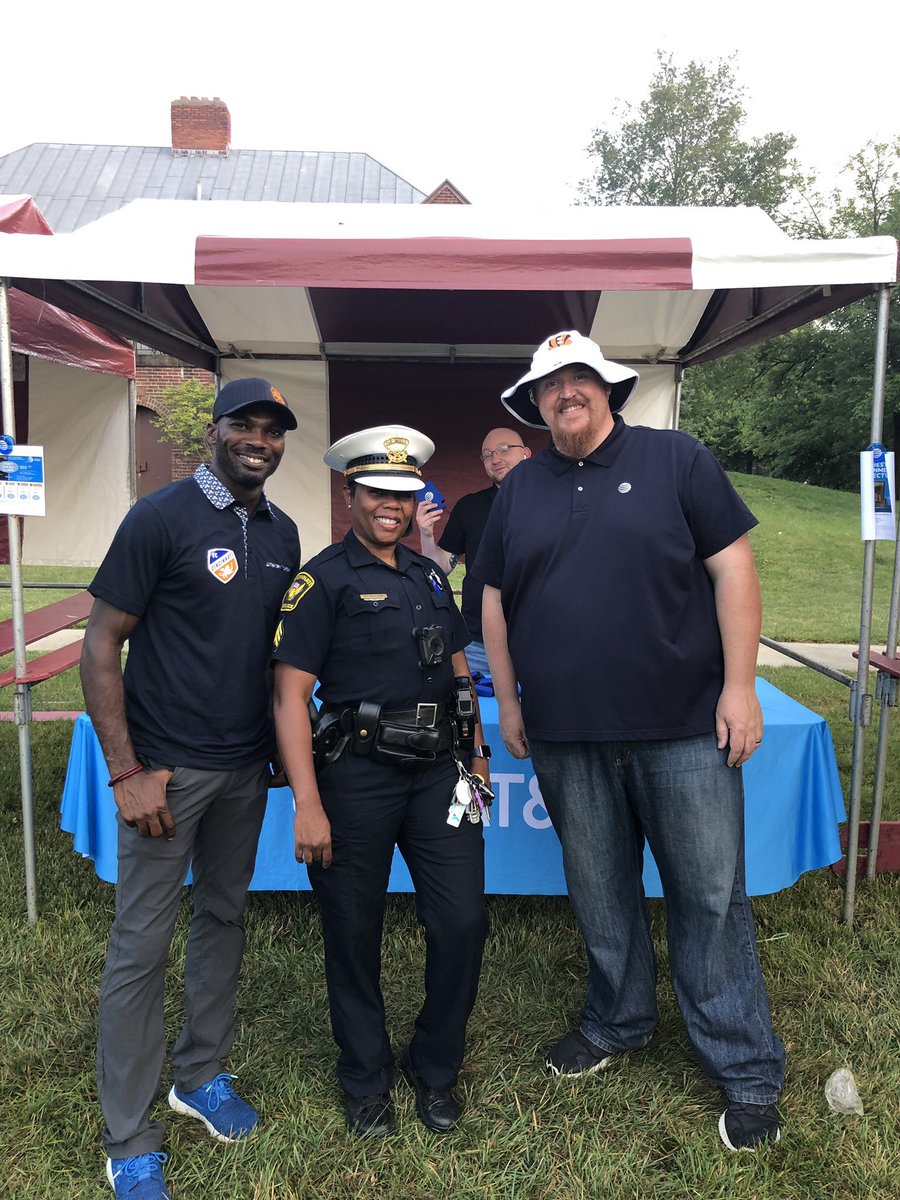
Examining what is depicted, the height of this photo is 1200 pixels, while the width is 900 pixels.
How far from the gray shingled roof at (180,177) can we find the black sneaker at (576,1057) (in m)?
21.5

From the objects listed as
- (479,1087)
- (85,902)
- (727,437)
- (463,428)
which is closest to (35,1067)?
(85,902)

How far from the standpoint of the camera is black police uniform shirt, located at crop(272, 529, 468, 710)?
1920mm

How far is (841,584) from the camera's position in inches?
484

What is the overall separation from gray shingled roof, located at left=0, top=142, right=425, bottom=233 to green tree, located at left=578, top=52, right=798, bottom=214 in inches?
332

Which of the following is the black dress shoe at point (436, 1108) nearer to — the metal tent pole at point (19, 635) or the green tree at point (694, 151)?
the metal tent pole at point (19, 635)

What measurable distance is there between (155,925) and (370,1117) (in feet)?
2.50

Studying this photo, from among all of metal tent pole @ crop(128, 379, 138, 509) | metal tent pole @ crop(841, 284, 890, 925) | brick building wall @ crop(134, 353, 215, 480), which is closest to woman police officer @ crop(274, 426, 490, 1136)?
metal tent pole @ crop(841, 284, 890, 925)

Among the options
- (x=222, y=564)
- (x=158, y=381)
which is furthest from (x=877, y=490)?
(x=158, y=381)

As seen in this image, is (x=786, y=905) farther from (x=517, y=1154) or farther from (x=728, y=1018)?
(x=517, y=1154)

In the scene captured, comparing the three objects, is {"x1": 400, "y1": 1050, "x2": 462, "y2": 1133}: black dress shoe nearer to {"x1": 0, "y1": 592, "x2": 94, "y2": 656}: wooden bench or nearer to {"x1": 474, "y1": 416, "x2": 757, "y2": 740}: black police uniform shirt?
{"x1": 474, "y1": 416, "x2": 757, "y2": 740}: black police uniform shirt

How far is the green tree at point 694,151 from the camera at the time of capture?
24734 mm

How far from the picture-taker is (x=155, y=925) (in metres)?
1.91

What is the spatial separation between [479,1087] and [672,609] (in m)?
1.44

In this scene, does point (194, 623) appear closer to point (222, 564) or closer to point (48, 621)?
point (222, 564)
